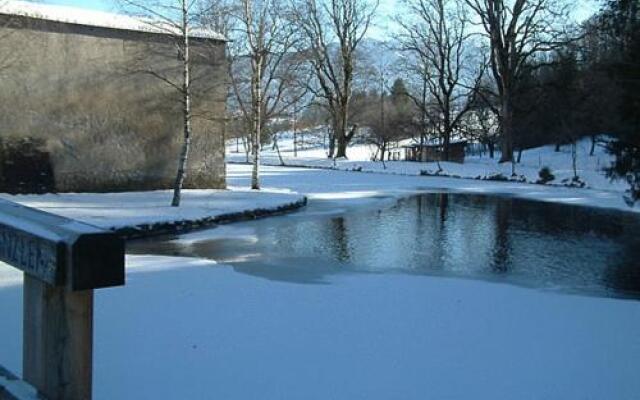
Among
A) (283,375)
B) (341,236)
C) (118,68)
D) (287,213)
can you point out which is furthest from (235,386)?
(118,68)

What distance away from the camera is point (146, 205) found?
1753 centimetres

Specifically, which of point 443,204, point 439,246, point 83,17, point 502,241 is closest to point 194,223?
point 439,246

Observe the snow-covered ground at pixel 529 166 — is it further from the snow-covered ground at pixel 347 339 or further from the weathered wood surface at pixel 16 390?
the weathered wood surface at pixel 16 390

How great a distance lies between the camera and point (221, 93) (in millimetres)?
21938

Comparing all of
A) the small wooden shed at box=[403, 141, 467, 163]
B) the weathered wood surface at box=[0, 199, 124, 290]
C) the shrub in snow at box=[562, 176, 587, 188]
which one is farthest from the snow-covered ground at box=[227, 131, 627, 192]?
the weathered wood surface at box=[0, 199, 124, 290]

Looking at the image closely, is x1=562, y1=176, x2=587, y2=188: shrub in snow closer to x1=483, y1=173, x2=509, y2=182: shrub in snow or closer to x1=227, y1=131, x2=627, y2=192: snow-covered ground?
x1=227, y1=131, x2=627, y2=192: snow-covered ground

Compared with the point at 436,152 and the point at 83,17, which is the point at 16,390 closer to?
the point at 83,17

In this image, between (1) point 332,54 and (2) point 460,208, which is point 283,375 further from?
(1) point 332,54

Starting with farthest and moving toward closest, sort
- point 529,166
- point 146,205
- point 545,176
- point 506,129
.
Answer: point 506,129, point 529,166, point 545,176, point 146,205

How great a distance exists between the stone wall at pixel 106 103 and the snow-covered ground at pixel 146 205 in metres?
0.87

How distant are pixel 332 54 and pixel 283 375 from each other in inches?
2004

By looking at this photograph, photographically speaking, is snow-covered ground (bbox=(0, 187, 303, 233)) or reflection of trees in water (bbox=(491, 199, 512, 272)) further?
snow-covered ground (bbox=(0, 187, 303, 233))

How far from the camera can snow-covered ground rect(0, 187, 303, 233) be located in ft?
48.5

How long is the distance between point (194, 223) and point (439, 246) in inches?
243
